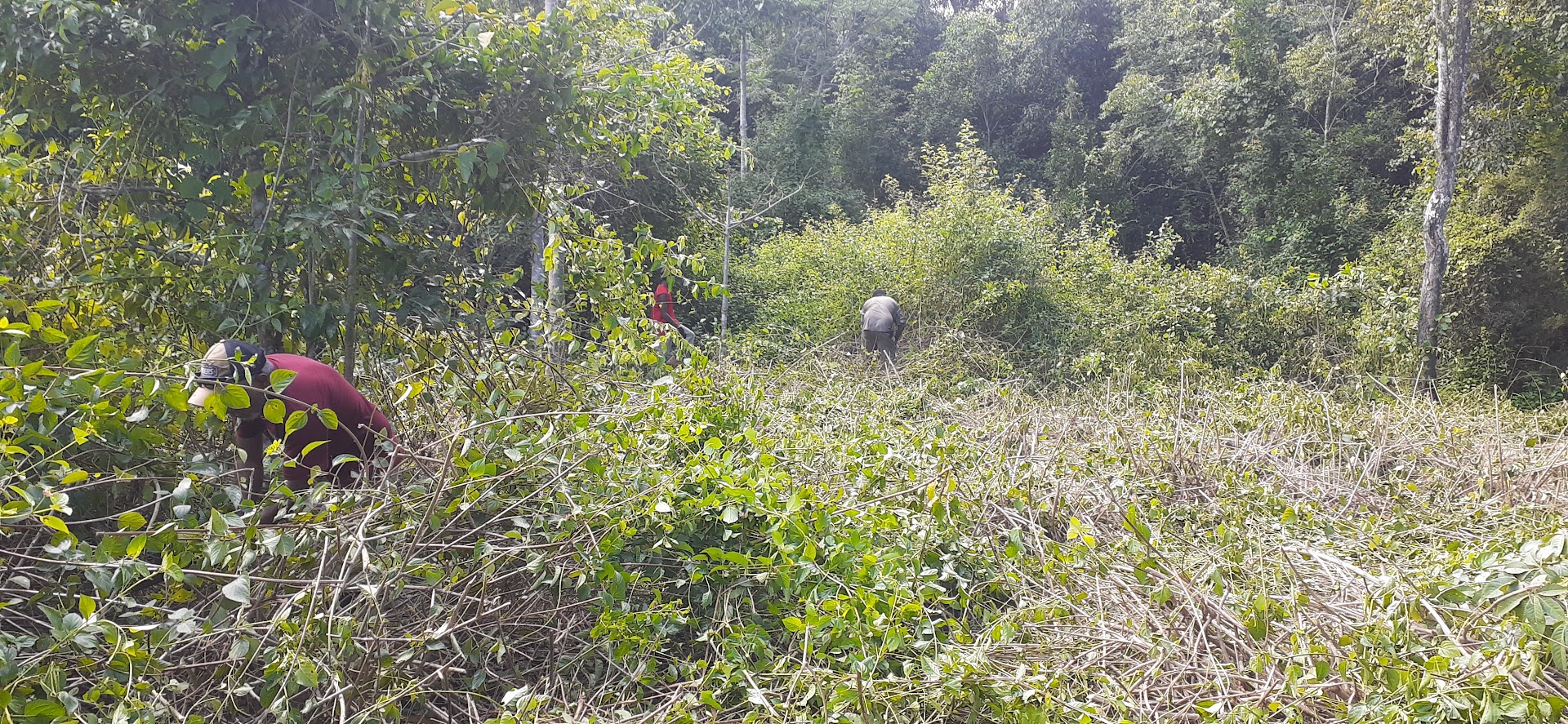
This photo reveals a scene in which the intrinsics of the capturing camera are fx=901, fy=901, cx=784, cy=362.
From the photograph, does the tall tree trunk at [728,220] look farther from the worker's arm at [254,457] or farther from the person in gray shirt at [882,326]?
the worker's arm at [254,457]

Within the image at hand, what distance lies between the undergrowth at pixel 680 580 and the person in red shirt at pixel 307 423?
129 millimetres

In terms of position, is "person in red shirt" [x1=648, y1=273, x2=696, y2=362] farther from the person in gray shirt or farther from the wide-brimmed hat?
the wide-brimmed hat

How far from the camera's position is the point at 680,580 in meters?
2.92

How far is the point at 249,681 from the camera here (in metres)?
2.41

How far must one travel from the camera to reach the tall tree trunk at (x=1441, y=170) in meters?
8.92

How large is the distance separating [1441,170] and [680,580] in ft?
Answer: 31.8

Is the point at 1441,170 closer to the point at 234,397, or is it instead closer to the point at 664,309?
the point at 664,309

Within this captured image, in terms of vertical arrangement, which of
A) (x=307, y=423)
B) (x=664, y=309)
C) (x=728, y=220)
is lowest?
(x=664, y=309)

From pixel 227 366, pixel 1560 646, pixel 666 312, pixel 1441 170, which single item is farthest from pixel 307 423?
pixel 1441 170

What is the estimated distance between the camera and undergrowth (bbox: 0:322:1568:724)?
209cm

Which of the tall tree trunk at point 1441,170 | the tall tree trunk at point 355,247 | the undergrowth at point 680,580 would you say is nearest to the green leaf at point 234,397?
the undergrowth at point 680,580

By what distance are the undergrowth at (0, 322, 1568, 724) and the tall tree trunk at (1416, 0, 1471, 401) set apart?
5924mm

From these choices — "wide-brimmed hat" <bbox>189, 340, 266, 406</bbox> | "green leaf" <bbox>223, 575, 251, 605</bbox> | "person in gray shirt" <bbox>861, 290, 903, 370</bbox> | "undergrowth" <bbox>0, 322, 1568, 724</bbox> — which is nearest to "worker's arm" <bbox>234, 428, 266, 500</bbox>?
"undergrowth" <bbox>0, 322, 1568, 724</bbox>

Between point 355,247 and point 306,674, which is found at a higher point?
point 355,247
